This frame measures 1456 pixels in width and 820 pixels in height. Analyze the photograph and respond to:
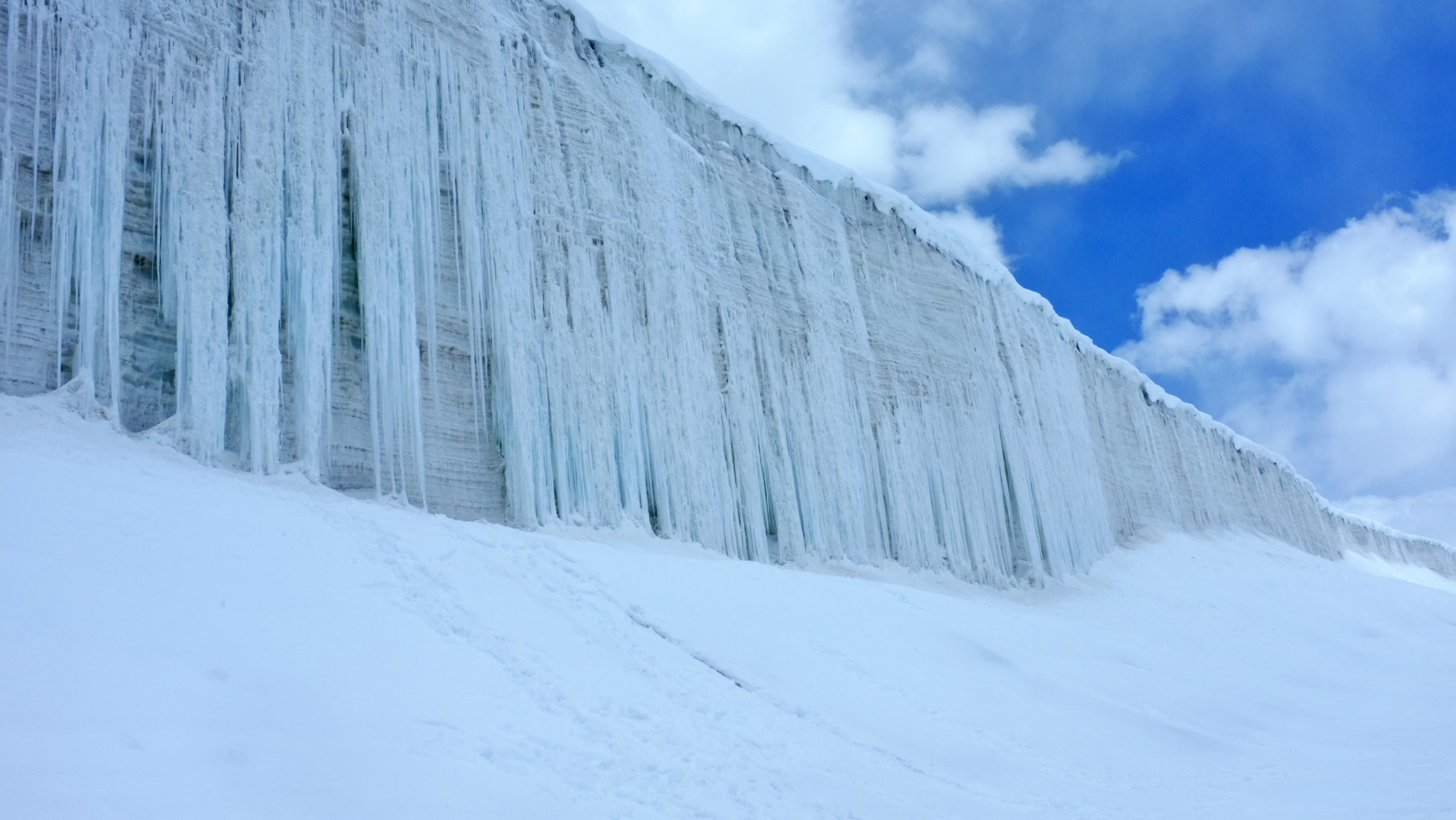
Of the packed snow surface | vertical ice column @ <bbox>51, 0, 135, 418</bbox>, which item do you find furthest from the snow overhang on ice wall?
the packed snow surface

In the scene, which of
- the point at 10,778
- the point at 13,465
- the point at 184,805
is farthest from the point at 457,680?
the point at 13,465

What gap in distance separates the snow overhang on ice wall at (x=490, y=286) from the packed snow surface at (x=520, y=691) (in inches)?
36.1

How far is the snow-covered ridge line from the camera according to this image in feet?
50.9

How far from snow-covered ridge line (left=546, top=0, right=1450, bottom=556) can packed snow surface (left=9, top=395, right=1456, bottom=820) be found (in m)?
7.93

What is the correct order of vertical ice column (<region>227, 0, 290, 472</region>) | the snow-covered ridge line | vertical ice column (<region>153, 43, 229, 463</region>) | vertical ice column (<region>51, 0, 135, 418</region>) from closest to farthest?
1. vertical ice column (<region>51, 0, 135, 418</region>)
2. vertical ice column (<region>153, 43, 229, 463</region>)
3. vertical ice column (<region>227, 0, 290, 472</region>)
4. the snow-covered ridge line

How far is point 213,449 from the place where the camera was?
29.0ft

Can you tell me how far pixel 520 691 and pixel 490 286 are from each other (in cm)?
688

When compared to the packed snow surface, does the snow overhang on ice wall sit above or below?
above

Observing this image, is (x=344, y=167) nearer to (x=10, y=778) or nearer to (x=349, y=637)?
(x=349, y=637)

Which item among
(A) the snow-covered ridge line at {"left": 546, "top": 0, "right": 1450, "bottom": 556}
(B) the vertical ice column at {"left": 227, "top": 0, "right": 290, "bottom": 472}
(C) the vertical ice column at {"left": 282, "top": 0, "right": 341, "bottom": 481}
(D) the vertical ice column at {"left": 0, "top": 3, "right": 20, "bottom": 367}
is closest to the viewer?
(D) the vertical ice column at {"left": 0, "top": 3, "right": 20, "bottom": 367}

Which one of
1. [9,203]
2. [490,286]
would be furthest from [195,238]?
[490,286]

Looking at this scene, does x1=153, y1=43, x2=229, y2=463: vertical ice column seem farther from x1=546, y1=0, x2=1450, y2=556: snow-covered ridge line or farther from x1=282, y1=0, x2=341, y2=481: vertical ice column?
x1=546, y1=0, x2=1450, y2=556: snow-covered ridge line

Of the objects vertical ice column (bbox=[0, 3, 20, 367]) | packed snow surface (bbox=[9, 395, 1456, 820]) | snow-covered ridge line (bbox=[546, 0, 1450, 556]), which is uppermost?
snow-covered ridge line (bbox=[546, 0, 1450, 556])

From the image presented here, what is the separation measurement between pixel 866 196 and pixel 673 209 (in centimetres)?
650
